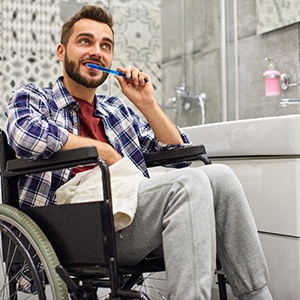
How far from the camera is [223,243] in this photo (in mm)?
1409

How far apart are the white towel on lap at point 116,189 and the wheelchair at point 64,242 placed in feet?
0.21

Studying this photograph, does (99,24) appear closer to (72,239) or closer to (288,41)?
(72,239)

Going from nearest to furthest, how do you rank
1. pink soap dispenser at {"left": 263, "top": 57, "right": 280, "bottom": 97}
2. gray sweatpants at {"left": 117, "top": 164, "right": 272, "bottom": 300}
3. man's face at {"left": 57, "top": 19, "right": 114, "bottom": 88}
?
gray sweatpants at {"left": 117, "top": 164, "right": 272, "bottom": 300}
man's face at {"left": 57, "top": 19, "right": 114, "bottom": 88}
pink soap dispenser at {"left": 263, "top": 57, "right": 280, "bottom": 97}

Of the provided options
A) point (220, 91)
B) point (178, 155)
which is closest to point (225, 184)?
point (178, 155)

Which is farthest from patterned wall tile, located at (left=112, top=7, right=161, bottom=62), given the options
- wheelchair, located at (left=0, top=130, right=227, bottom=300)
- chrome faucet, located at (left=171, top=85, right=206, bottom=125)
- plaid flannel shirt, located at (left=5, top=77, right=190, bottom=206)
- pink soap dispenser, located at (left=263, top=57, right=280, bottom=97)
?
wheelchair, located at (left=0, top=130, right=227, bottom=300)

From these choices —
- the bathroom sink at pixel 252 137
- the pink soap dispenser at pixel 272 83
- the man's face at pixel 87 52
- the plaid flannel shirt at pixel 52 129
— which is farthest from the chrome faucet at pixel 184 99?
the man's face at pixel 87 52

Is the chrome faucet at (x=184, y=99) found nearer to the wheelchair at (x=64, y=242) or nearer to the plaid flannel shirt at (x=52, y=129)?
the plaid flannel shirt at (x=52, y=129)

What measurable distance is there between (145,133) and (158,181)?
1.58 ft

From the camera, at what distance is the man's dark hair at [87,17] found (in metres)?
1.72

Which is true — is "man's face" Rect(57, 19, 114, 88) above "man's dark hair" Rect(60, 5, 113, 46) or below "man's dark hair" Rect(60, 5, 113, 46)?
below

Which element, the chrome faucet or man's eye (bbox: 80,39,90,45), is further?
the chrome faucet

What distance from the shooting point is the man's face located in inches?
66.5

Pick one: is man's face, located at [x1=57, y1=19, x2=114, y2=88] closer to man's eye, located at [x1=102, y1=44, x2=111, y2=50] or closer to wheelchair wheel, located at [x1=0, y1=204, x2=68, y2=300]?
man's eye, located at [x1=102, y1=44, x2=111, y2=50]

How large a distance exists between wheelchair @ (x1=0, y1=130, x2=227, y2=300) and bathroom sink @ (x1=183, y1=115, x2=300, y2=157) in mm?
422
